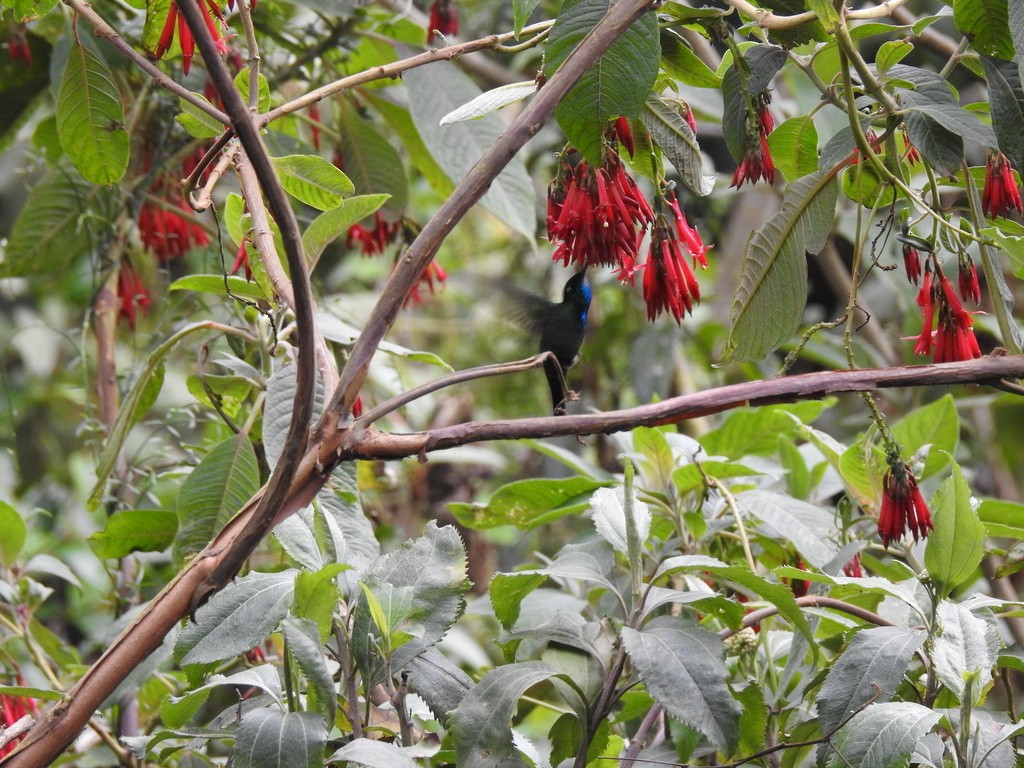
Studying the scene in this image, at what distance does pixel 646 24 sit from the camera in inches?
29.9

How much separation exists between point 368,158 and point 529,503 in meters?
0.61

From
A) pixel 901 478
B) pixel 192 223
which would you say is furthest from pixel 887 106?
pixel 192 223

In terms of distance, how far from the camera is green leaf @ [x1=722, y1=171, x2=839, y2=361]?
92 cm

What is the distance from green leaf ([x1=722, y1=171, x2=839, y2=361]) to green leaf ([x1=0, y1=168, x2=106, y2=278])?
41.0 inches

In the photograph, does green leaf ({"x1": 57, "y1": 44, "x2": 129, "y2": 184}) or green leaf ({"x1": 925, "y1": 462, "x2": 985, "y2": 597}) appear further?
green leaf ({"x1": 57, "y1": 44, "x2": 129, "y2": 184})

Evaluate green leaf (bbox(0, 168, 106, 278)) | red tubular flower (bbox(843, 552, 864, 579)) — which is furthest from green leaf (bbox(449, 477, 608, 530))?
green leaf (bbox(0, 168, 106, 278))

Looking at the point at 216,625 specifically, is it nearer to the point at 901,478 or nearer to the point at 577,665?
the point at 577,665

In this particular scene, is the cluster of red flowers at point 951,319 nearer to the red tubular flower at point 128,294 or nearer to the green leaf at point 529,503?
the green leaf at point 529,503

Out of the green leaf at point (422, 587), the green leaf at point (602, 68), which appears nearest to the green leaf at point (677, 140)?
the green leaf at point (602, 68)

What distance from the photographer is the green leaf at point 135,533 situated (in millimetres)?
1092

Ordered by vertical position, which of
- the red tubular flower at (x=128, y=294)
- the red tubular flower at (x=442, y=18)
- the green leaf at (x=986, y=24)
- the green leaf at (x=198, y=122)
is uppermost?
the red tubular flower at (x=442, y=18)

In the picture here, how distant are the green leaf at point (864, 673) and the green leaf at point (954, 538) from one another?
0.17ft

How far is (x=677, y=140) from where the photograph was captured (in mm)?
890

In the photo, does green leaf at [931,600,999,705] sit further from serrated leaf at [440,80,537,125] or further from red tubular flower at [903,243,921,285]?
serrated leaf at [440,80,537,125]
